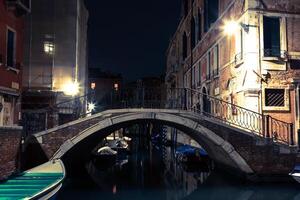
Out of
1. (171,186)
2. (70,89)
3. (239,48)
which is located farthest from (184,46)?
(171,186)

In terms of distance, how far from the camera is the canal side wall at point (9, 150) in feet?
25.1

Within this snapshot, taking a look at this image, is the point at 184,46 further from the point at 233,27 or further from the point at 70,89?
the point at 233,27

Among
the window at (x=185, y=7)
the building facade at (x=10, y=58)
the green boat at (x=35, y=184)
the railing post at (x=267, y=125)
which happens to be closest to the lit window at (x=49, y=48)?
the building facade at (x=10, y=58)

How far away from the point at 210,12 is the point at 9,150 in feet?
41.2

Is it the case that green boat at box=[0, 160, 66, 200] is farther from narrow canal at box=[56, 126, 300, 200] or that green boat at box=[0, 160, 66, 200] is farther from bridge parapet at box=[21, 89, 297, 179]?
bridge parapet at box=[21, 89, 297, 179]

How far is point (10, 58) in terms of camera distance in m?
12.0

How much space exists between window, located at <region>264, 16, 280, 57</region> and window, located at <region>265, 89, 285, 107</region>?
133 cm

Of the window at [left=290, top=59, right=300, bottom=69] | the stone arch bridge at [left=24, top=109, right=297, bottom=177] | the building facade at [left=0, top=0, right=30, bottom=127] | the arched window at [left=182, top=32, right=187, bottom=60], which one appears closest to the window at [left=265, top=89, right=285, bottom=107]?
the window at [left=290, top=59, right=300, bottom=69]

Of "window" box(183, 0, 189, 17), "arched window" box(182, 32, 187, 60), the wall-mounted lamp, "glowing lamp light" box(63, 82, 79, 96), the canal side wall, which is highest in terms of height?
"window" box(183, 0, 189, 17)

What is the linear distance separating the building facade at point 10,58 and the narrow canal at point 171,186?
121 inches

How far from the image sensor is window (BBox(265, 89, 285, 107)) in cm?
1239

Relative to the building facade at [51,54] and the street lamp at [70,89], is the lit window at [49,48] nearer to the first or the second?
the building facade at [51,54]

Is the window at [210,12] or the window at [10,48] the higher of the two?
the window at [210,12]

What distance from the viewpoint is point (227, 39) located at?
14430mm
